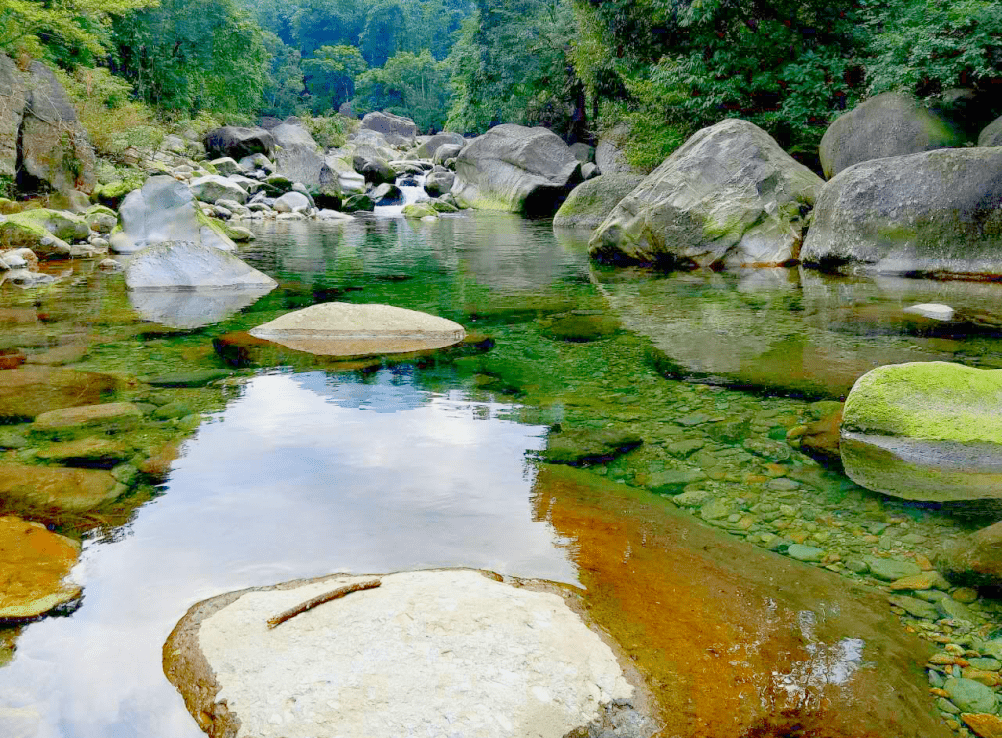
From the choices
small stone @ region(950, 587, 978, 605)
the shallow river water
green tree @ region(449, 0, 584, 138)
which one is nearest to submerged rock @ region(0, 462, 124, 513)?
the shallow river water

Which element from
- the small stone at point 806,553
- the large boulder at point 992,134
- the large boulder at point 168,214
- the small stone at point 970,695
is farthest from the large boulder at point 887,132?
the small stone at point 970,695

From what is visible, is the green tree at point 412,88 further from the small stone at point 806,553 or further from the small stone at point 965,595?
the small stone at point 965,595

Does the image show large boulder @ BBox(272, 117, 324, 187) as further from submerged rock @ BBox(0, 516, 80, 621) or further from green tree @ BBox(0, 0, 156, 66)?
submerged rock @ BBox(0, 516, 80, 621)

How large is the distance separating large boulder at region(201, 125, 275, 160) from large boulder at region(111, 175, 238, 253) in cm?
2101

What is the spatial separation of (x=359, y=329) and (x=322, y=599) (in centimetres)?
415

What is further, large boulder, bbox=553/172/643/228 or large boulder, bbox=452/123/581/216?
large boulder, bbox=452/123/581/216

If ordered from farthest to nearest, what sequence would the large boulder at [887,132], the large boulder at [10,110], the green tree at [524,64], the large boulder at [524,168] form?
1. the green tree at [524,64]
2. the large boulder at [524,168]
3. the large boulder at [10,110]
4. the large boulder at [887,132]

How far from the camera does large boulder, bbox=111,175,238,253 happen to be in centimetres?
1130

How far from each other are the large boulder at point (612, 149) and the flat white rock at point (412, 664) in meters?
22.4

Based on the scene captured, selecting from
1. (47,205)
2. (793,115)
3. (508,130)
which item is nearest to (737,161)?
(793,115)

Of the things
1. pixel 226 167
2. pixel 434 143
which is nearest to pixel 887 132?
pixel 226 167

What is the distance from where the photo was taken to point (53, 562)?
2.58 meters

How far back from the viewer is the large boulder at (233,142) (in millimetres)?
31297

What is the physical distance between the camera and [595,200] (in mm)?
18125
